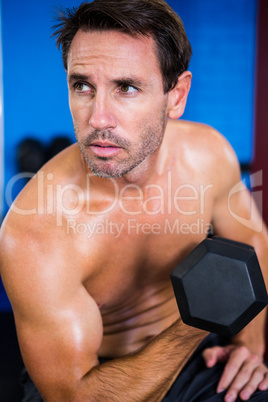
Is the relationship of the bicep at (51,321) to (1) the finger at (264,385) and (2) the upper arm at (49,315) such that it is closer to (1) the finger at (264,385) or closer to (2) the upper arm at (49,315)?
(2) the upper arm at (49,315)

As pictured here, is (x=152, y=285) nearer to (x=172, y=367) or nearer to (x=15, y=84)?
(x=172, y=367)

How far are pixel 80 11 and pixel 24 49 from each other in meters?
2.28

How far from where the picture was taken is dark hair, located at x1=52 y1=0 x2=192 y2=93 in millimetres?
934

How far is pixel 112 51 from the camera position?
3.01ft

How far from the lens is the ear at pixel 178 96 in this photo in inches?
44.3

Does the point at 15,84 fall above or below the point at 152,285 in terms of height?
above

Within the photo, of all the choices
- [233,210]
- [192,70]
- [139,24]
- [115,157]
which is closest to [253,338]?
[233,210]

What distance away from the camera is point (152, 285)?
120 centimetres

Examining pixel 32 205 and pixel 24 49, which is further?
pixel 24 49

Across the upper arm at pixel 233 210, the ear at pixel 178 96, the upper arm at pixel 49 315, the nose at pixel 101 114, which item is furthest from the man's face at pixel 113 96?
the upper arm at pixel 233 210

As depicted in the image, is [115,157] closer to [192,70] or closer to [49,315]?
[49,315]

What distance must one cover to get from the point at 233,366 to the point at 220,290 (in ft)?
1.37

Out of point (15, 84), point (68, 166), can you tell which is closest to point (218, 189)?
point (68, 166)

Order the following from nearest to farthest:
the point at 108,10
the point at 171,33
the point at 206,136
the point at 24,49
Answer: the point at 108,10
the point at 171,33
the point at 206,136
the point at 24,49
